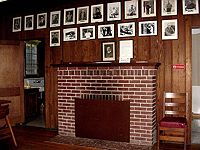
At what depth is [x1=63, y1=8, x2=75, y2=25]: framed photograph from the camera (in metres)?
5.17

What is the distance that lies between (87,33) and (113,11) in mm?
680

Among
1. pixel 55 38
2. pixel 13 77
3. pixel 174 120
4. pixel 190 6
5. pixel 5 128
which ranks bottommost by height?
pixel 5 128

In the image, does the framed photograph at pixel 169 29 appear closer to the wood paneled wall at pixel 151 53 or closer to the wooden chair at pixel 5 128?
the wood paneled wall at pixel 151 53

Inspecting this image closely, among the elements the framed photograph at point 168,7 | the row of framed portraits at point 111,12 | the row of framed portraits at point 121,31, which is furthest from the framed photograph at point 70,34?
the framed photograph at point 168,7

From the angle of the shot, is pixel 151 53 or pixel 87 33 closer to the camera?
pixel 151 53

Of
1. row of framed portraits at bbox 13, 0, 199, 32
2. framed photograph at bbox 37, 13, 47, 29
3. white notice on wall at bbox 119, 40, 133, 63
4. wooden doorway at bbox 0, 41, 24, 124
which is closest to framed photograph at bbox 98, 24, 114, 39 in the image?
row of framed portraits at bbox 13, 0, 199, 32

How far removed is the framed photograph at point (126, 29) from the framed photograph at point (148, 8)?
0.96ft

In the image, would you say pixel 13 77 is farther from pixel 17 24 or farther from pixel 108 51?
pixel 108 51

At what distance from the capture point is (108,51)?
4879mm

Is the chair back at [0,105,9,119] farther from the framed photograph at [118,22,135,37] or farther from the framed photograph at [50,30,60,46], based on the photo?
the framed photograph at [118,22,135,37]

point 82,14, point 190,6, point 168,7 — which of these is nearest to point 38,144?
point 82,14

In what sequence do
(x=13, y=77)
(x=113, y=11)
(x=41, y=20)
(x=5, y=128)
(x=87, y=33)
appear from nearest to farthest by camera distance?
(x=5, y=128), (x=113, y=11), (x=87, y=33), (x=41, y=20), (x=13, y=77)

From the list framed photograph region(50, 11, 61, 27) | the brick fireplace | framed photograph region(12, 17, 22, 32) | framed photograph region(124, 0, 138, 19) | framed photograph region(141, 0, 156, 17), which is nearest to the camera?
the brick fireplace

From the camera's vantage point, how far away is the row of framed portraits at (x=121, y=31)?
14.3 feet
